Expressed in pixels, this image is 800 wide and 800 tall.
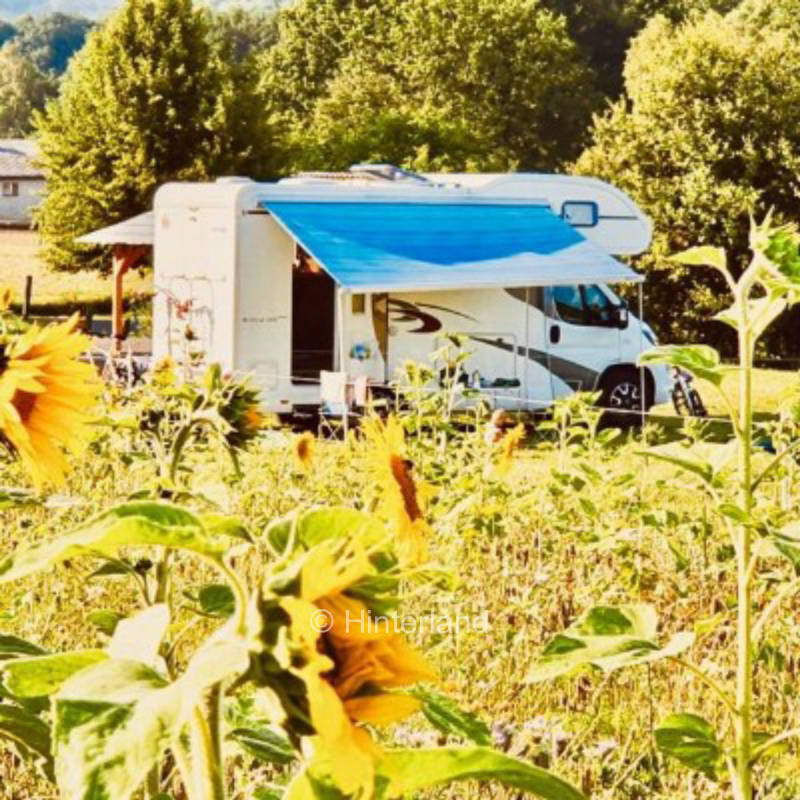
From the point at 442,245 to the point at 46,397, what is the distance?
38.0 feet

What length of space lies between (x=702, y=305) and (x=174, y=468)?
66.5 ft

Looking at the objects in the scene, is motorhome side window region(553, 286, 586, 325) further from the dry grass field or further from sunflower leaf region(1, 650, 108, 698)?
the dry grass field

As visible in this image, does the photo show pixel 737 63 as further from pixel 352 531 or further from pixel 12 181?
pixel 12 181

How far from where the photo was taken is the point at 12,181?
185 ft

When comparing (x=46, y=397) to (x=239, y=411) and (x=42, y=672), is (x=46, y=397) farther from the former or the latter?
(x=239, y=411)

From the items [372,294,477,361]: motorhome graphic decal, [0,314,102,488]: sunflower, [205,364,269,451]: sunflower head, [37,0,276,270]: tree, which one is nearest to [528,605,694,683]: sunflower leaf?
[0,314,102,488]: sunflower

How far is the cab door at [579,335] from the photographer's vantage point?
13266 millimetres

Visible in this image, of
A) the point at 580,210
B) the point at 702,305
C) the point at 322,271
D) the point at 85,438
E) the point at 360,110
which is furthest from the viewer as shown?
the point at 360,110

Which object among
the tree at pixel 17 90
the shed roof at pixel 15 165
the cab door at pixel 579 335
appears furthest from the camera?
the tree at pixel 17 90

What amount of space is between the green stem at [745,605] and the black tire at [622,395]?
1136 centimetres

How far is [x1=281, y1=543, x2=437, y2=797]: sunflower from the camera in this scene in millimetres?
714

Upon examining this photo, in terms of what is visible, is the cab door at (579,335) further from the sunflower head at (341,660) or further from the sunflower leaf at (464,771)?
the sunflower head at (341,660)

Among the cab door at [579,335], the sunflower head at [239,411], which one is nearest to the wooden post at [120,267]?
the cab door at [579,335]

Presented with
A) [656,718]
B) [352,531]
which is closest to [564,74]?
[656,718]
